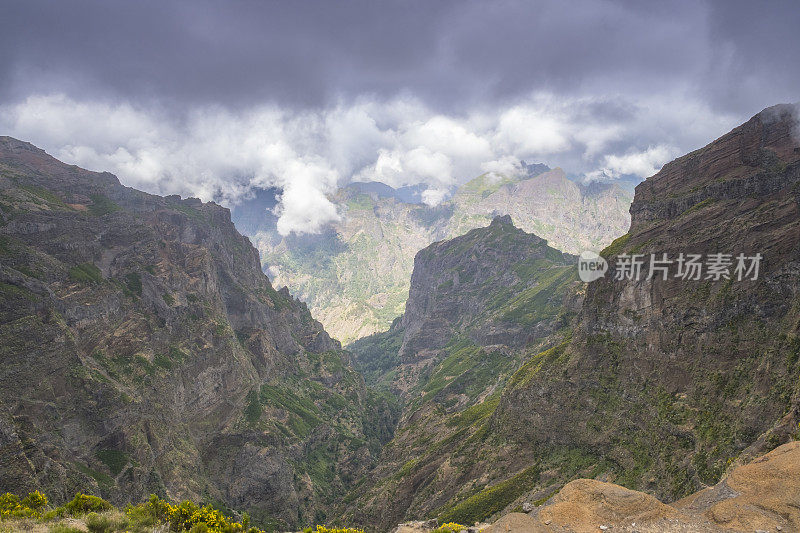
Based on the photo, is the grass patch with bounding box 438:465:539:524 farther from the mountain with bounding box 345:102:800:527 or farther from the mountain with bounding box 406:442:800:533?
the mountain with bounding box 406:442:800:533

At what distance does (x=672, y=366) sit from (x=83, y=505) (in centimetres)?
10674

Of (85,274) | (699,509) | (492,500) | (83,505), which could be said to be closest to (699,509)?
(699,509)

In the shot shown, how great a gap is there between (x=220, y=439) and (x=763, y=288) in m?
183

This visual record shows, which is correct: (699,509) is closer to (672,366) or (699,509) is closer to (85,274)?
(672,366)

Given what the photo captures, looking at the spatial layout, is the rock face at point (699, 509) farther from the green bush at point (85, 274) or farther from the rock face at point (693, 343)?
the green bush at point (85, 274)

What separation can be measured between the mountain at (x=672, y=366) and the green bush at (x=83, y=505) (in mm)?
81653

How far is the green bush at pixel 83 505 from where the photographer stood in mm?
46031

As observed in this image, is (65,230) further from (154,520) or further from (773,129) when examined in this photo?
(773,129)

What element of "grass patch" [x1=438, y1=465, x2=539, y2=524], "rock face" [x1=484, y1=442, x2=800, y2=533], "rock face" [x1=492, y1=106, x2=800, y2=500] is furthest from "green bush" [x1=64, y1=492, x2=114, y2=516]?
"rock face" [x1=492, y1=106, x2=800, y2=500]

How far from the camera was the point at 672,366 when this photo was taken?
8481 centimetres

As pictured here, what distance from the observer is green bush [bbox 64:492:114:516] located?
151 ft

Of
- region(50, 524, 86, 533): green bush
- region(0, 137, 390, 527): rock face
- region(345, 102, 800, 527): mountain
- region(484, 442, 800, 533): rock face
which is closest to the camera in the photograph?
region(484, 442, 800, 533): rock face

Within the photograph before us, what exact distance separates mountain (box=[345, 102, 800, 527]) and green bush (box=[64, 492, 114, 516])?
268ft

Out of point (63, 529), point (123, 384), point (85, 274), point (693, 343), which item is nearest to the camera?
point (63, 529)
